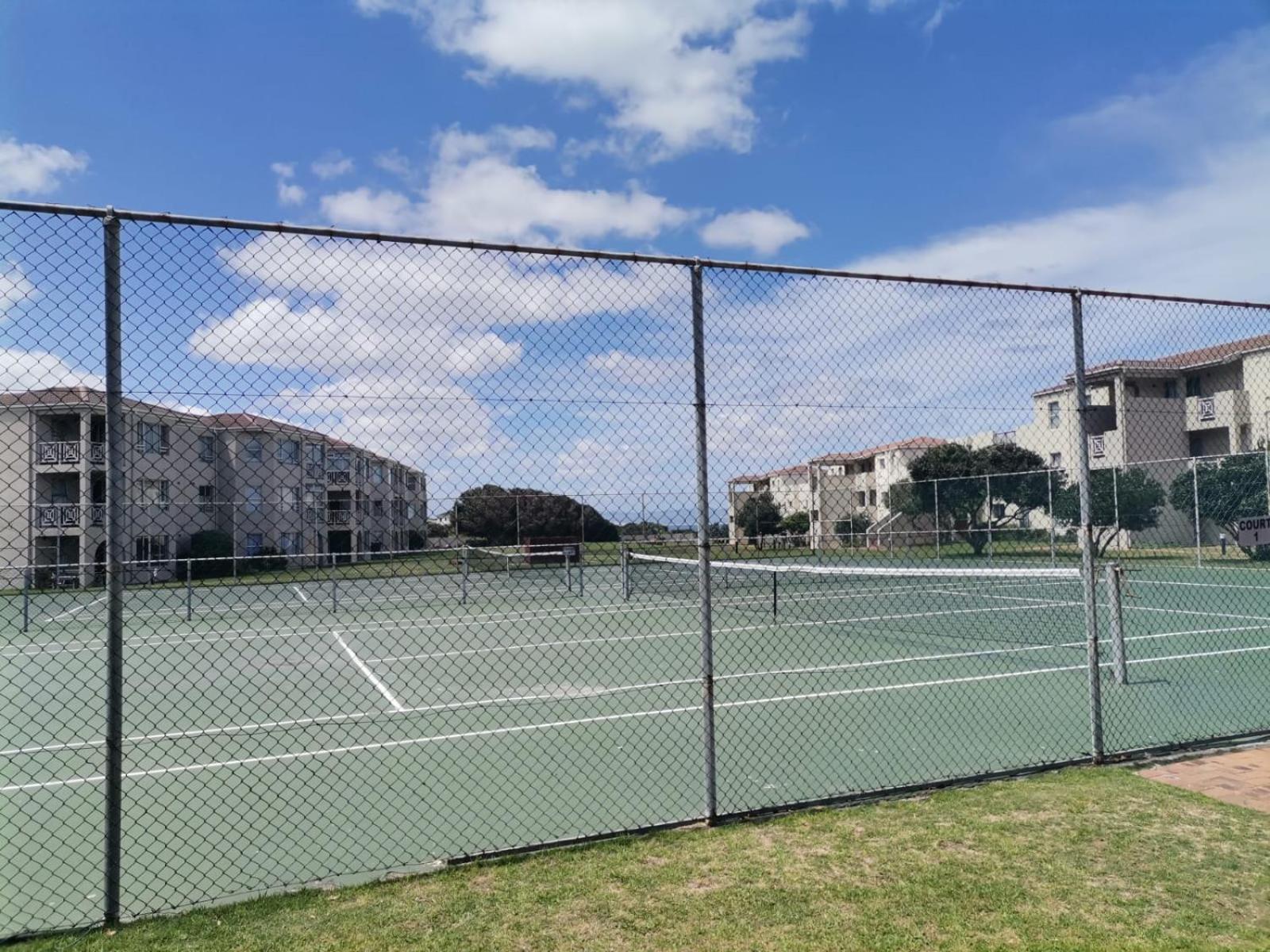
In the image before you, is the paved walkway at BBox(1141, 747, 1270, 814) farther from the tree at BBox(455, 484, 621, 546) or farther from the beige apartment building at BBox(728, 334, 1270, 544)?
the beige apartment building at BBox(728, 334, 1270, 544)

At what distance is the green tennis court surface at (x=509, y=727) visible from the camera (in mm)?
5340

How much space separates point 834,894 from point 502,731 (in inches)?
182

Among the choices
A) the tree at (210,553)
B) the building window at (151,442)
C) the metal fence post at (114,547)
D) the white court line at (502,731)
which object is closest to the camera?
the metal fence post at (114,547)

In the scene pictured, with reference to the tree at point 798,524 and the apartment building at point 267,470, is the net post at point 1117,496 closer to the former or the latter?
the tree at point 798,524

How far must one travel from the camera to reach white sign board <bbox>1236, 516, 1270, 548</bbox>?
255 inches

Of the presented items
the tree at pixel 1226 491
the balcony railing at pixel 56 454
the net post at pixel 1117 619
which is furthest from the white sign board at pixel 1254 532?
the tree at pixel 1226 491

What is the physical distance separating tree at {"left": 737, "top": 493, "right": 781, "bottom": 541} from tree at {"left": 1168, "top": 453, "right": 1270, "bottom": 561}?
19173mm

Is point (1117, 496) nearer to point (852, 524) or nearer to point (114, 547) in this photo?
point (852, 524)

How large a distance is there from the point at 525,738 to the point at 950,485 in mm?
20173

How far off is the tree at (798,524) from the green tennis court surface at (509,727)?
1.66 metres

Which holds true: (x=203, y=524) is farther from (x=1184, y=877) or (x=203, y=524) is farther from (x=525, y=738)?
(x=1184, y=877)

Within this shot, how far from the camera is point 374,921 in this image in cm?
380

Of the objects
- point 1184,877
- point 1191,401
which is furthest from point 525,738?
point 1191,401

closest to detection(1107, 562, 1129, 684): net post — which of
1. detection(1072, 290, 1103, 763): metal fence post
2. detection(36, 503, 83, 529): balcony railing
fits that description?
detection(1072, 290, 1103, 763): metal fence post
